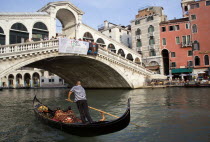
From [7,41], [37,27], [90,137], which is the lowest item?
[90,137]

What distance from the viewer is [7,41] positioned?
57.2 ft

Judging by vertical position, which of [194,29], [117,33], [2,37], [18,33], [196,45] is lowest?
[2,37]

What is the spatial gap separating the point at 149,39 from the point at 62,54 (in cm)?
1770

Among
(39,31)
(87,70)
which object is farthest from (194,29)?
(39,31)

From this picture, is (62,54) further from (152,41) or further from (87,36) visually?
(152,41)

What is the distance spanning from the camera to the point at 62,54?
17.1 metres

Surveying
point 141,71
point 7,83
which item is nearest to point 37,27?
point 141,71

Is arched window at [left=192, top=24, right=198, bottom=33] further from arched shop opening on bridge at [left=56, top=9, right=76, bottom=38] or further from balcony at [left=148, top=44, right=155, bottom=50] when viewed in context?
arched shop opening on bridge at [left=56, top=9, right=76, bottom=38]

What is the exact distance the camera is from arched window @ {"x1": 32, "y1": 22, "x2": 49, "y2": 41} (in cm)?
1927

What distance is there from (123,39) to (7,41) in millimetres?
22194

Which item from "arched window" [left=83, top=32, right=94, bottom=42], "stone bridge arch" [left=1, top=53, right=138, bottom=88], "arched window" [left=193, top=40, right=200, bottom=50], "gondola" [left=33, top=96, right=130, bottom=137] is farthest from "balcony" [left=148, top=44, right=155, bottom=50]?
"gondola" [left=33, top=96, right=130, bottom=137]

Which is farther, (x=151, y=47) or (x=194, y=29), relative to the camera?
(x=151, y=47)

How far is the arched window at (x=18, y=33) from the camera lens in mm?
17812

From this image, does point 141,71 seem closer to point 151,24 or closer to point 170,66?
point 170,66
